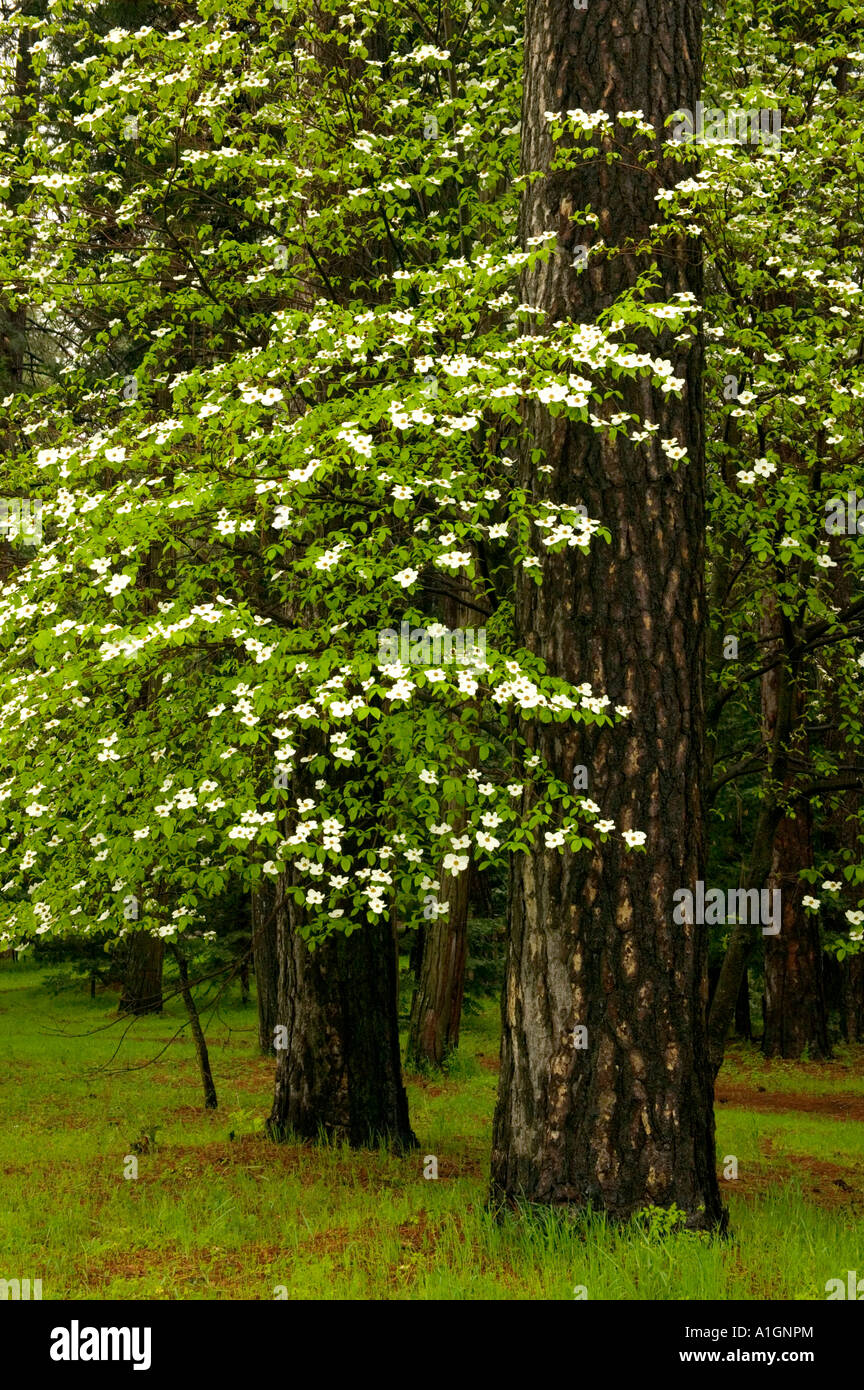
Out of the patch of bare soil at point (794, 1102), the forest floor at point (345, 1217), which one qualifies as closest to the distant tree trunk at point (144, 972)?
the forest floor at point (345, 1217)

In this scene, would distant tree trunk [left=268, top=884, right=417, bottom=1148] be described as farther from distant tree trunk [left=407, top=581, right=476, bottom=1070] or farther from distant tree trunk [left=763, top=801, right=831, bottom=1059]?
distant tree trunk [left=763, top=801, right=831, bottom=1059]

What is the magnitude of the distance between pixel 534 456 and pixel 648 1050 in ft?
9.74

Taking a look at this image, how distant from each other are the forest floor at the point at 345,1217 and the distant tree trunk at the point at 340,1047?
270 mm

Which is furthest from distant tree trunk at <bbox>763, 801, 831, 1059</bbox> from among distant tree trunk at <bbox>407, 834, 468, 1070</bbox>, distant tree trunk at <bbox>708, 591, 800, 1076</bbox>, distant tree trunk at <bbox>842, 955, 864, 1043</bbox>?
distant tree trunk at <bbox>708, 591, 800, 1076</bbox>

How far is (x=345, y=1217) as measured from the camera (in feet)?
19.9

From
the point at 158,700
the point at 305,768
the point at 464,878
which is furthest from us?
the point at 464,878

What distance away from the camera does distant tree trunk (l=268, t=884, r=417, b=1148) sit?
320 inches

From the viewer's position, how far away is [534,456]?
5.89 meters

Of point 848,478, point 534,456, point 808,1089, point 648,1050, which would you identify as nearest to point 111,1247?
point 648,1050

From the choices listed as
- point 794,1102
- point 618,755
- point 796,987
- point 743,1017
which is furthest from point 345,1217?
point 743,1017

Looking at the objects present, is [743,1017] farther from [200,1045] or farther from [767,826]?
[200,1045]

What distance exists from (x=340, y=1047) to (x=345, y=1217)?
2095mm

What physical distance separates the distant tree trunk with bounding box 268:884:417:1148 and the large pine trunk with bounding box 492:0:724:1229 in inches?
95.0

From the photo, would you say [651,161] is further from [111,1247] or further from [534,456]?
[111,1247]
